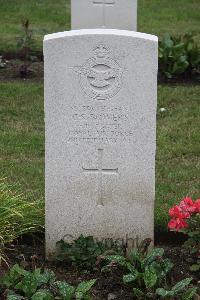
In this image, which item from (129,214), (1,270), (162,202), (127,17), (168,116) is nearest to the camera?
(1,270)

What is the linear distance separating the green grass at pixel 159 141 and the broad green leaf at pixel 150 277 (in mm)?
1027

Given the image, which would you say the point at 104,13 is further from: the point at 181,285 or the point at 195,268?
the point at 181,285

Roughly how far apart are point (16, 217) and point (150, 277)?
1.19 metres

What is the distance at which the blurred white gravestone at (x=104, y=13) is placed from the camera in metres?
9.64

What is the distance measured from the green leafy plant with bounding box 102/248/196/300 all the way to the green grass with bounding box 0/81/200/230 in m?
0.81

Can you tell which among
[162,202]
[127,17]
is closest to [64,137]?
[162,202]

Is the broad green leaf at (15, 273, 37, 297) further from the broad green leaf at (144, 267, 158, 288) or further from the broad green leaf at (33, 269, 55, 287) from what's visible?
the broad green leaf at (144, 267, 158, 288)

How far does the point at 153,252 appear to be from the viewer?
4.95m

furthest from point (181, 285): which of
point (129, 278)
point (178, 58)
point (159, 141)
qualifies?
point (178, 58)

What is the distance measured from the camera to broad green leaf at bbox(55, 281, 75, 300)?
14.8ft

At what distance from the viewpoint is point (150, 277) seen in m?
4.67

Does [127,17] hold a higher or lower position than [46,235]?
higher

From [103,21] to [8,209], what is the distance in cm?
499

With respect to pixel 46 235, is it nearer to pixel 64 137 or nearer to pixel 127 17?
pixel 64 137
